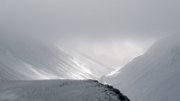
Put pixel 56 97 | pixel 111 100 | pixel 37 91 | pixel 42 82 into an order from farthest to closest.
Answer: pixel 42 82 → pixel 37 91 → pixel 56 97 → pixel 111 100

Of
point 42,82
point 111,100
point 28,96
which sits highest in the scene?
point 42,82

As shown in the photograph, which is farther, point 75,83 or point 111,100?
point 75,83

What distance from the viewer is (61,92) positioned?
88750 millimetres

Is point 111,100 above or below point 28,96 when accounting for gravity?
below

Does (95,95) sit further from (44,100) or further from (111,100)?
(44,100)

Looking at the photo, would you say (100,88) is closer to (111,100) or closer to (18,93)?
(111,100)

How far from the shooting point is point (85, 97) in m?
83.8

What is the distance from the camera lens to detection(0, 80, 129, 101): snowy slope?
83438 mm

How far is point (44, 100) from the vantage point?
3413 inches

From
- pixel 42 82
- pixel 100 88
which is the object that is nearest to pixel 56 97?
pixel 100 88

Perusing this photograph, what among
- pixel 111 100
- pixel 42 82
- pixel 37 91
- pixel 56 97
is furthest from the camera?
pixel 42 82

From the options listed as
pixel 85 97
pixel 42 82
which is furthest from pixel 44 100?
pixel 42 82

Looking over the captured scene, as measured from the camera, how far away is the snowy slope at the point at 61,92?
3285 inches

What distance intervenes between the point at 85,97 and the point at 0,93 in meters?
18.0
